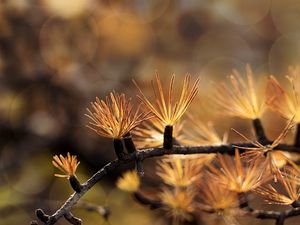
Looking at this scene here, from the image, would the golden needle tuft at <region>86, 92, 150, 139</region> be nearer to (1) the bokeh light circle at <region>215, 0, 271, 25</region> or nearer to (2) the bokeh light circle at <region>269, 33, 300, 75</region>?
(2) the bokeh light circle at <region>269, 33, 300, 75</region>

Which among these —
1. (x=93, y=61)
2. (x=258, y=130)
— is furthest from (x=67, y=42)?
(x=258, y=130)

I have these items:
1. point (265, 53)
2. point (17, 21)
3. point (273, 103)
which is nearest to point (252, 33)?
point (265, 53)

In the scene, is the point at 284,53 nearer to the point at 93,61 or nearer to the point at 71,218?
the point at 93,61

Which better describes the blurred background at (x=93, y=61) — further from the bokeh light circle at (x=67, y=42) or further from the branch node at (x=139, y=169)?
the branch node at (x=139, y=169)

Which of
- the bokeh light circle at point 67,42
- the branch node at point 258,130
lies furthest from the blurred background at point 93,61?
the branch node at point 258,130

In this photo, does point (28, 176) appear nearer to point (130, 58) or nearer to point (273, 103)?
point (130, 58)

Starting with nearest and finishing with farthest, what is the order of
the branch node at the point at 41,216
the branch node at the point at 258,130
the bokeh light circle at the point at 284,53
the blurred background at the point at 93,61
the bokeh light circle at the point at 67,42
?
the branch node at the point at 41,216
the branch node at the point at 258,130
the blurred background at the point at 93,61
the bokeh light circle at the point at 67,42
the bokeh light circle at the point at 284,53
